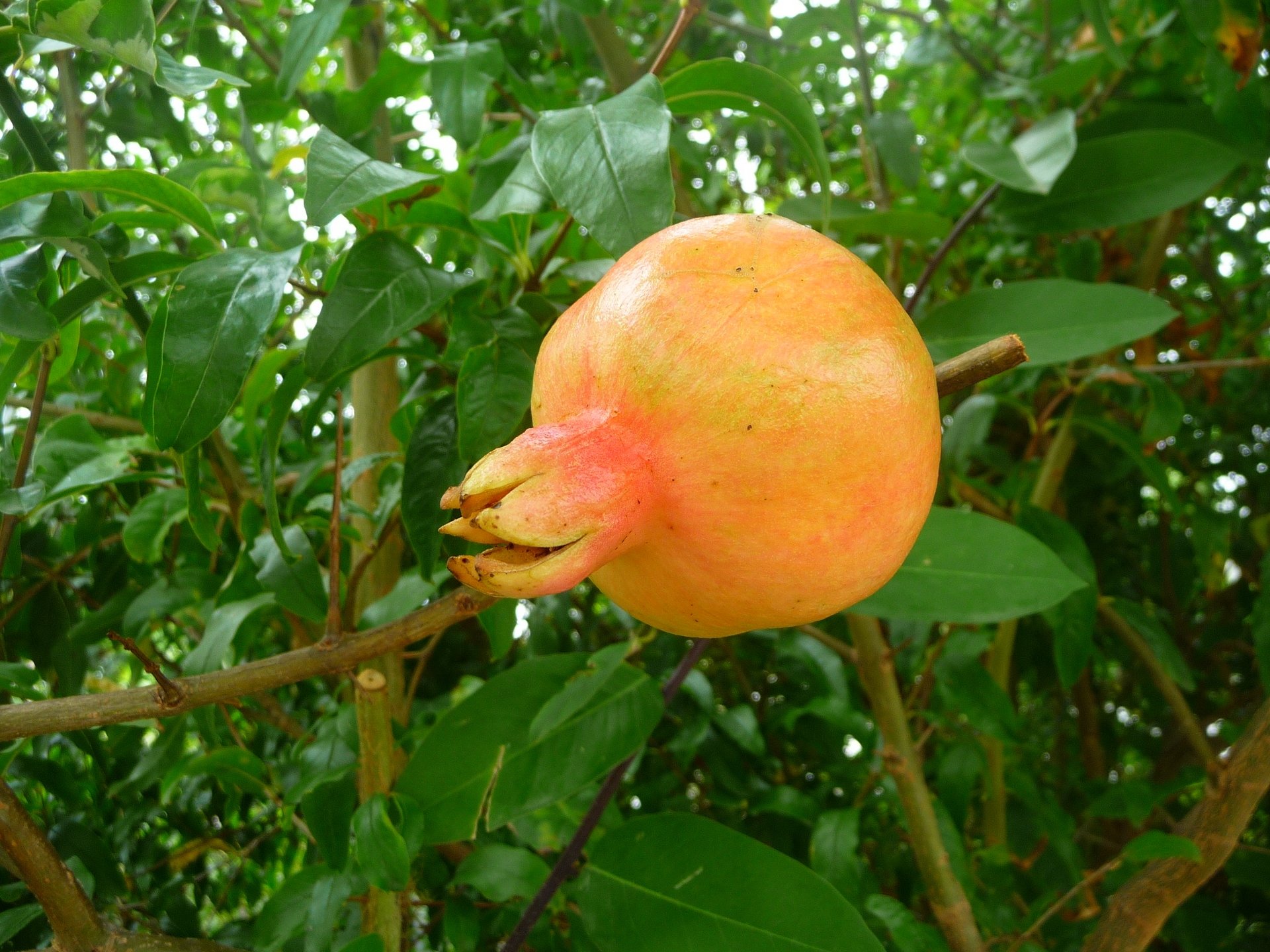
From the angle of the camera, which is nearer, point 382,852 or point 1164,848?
point 382,852

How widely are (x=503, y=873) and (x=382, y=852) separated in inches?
5.7

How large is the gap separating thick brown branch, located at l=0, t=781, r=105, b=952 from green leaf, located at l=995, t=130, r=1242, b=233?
89 centimetres

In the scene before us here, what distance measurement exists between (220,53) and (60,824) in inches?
32.5

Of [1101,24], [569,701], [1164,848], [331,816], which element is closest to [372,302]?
[569,701]

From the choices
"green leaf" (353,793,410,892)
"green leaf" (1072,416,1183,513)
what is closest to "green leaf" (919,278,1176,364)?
"green leaf" (1072,416,1183,513)

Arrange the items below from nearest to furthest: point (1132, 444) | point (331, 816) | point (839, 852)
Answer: point (331, 816)
point (839, 852)
point (1132, 444)

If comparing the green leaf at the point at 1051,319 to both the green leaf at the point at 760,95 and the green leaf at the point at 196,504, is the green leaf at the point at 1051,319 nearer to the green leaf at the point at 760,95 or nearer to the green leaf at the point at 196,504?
the green leaf at the point at 760,95

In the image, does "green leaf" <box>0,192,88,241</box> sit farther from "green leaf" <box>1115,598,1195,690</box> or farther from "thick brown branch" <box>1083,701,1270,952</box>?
"green leaf" <box>1115,598,1195,690</box>

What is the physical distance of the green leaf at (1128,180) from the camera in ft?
2.71

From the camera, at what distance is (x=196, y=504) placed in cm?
60

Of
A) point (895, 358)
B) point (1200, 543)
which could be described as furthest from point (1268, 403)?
point (895, 358)

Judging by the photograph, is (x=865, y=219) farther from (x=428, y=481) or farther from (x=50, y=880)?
(x=50, y=880)

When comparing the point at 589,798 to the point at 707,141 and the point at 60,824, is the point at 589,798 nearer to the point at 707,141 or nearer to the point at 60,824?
the point at 60,824

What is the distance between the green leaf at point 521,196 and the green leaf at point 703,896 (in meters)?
0.43
